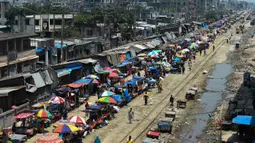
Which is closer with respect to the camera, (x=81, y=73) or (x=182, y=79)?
(x=81, y=73)

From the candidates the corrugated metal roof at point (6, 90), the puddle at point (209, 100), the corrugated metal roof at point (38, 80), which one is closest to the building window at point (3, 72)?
the corrugated metal roof at point (38, 80)

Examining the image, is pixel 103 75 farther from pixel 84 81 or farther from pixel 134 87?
pixel 84 81

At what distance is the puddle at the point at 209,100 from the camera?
26.8 meters

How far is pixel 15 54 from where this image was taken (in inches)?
1357

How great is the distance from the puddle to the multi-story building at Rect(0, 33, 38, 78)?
57.1 feet

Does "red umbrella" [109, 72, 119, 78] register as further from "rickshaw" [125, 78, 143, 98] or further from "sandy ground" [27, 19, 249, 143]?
"sandy ground" [27, 19, 249, 143]

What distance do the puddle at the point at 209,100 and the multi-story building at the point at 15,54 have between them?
17.4 metres

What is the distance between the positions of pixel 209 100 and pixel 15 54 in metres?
20.0

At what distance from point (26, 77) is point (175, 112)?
12611 mm

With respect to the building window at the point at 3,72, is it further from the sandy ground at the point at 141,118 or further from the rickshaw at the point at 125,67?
the rickshaw at the point at 125,67

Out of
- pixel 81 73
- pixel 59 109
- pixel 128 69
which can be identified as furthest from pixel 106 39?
pixel 59 109

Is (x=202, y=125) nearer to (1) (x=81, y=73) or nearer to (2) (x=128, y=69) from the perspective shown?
(1) (x=81, y=73)

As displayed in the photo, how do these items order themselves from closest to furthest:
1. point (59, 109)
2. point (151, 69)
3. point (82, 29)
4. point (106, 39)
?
point (59, 109) → point (151, 69) → point (106, 39) → point (82, 29)

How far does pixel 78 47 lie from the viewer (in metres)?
52.1
